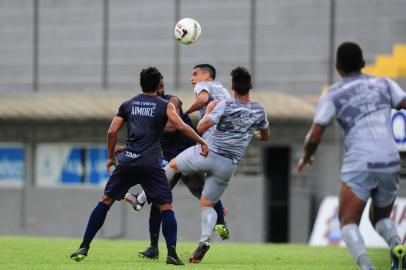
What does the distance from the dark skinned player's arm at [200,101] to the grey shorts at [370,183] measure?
3.45 metres

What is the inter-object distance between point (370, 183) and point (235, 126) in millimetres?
3022

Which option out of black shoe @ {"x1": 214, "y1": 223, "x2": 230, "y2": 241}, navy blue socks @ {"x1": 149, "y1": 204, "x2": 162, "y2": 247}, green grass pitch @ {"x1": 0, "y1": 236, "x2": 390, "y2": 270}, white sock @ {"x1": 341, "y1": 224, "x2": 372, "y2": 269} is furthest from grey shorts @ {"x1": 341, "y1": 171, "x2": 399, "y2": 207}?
navy blue socks @ {"x1": 149, "y1": 204, "x2": 162, "y2": 247}

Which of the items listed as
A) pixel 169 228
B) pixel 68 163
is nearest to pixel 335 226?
pixel 68 163

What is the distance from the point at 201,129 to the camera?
36.5 feet

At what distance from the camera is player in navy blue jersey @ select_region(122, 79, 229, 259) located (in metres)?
12.1

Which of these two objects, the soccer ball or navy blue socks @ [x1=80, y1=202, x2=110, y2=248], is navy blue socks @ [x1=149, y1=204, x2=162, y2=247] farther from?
the soccer ball

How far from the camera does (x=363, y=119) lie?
28.9ft

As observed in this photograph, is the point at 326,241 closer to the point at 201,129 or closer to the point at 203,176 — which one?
the point at 203,176

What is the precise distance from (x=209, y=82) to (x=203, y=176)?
1.17 m

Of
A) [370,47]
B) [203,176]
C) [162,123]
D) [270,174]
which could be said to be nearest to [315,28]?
[370,47]

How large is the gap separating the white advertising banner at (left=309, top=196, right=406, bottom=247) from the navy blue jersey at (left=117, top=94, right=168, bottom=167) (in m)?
10.9

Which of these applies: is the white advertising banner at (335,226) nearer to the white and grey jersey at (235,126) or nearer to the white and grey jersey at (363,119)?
the white and grey jersey at (235,126)

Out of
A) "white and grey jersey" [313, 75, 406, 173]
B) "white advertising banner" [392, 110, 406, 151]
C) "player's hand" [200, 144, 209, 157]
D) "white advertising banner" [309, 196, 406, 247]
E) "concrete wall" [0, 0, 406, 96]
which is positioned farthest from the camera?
"concrete wall" [0, 0, 406, 96]

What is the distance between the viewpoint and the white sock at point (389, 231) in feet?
29.5
